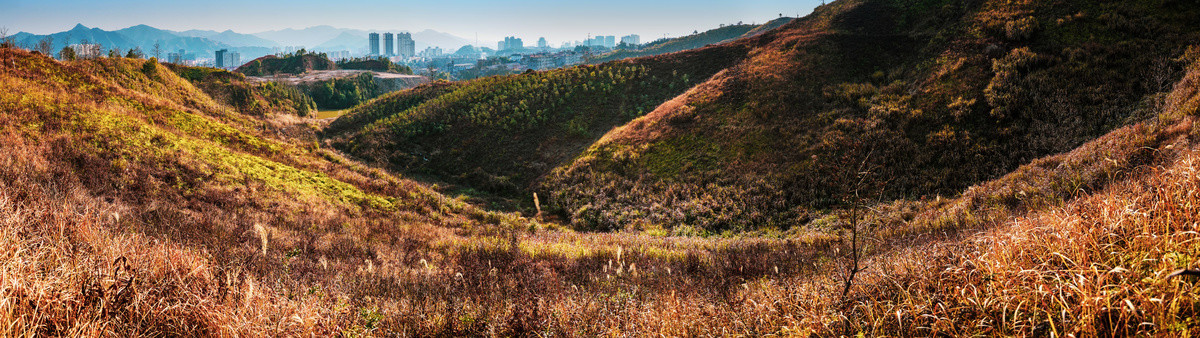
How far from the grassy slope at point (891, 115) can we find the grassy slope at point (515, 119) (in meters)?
3.55

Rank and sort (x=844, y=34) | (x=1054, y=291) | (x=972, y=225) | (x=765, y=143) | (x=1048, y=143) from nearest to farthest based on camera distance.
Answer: (x=1054, y=291)
(x=972, y=225)
(x=1048, y=143)
(x=765, y=143)
(x=844, y=34)

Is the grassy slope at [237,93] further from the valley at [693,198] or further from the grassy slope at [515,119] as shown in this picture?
the grassy slope at [515,119]

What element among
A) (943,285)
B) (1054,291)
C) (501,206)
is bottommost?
(501,206)

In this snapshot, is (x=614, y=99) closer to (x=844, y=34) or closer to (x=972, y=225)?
(x=844, y=34)

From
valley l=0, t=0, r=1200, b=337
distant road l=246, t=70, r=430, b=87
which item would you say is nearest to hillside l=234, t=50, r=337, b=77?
distant road l=246, t=70, r=430, b=87

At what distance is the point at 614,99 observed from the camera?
28.8 meters

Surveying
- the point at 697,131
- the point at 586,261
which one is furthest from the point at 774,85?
the point at 586,261

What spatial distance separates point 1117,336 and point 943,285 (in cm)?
97

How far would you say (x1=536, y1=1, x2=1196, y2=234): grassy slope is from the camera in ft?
38.6

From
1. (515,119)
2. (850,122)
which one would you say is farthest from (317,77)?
(850,122)

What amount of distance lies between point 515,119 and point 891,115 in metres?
20.7

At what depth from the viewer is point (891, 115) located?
15008 millimetres

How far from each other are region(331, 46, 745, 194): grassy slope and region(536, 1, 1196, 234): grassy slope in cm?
355

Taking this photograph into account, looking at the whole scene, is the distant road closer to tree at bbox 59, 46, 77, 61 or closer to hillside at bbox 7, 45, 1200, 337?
tree at bbox 59, 46, 77, 61
